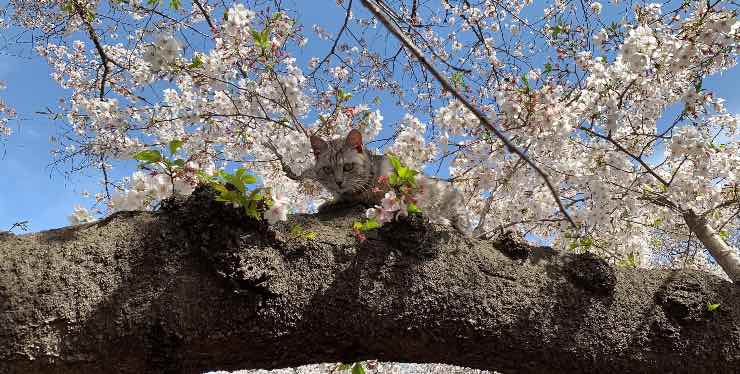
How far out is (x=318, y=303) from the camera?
5.26 ft

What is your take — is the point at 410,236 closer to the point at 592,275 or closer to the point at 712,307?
the point at 592,275

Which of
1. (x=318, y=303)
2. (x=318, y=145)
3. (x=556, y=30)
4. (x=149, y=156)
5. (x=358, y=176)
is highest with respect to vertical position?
(x=556, y=30)

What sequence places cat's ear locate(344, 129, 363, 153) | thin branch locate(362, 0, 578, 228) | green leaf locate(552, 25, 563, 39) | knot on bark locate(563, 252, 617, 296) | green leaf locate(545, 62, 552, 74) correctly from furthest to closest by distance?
green leaf locate(552, 25, 563, 39) < green leaf locate(545, 62, 552, 74) < cat's ear locate(344, 129, 363, 153) < knot on bark locate(563, 252, 617, 296) < thin branch locate(362, 0, 578, 228)

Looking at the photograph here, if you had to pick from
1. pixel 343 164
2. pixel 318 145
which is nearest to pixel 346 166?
pixel 343 164

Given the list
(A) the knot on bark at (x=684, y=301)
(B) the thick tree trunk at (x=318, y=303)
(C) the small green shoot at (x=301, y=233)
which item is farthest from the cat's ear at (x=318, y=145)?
(A) the knot on bark at (x=684, y=301)

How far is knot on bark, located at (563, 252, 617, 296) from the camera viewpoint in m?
1.93

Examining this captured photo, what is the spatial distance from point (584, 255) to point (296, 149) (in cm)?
297

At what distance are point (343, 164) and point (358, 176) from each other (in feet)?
0.53

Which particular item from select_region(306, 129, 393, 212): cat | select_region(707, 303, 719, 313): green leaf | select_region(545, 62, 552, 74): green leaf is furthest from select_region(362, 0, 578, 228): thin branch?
select_region(545, 62, 552, 74): green leaf

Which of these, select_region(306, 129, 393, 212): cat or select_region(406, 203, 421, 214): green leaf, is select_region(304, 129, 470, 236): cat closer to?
select_region(306, 129, 393, 212): cat

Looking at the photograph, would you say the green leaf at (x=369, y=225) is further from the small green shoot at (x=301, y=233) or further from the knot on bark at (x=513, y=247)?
the knot on bark at (x=513, y=247)

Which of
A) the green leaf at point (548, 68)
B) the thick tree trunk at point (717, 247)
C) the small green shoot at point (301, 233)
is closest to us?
the small green shoot at point (301, 233)

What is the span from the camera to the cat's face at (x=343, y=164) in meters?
3.38

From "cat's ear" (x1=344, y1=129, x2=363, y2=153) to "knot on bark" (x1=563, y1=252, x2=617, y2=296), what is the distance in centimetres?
193
